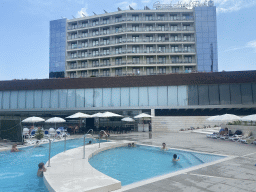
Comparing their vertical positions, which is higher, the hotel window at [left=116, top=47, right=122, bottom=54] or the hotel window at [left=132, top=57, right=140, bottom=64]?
the hotel window at [left=116, top=47, right=122, bottom=54]

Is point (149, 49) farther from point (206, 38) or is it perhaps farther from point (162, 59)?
Result: point (206, 38)

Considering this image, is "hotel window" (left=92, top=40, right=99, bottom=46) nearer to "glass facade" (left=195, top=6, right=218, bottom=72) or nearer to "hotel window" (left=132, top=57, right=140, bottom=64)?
"hotel window" (left=132, top=57, right=140, bottom=64)

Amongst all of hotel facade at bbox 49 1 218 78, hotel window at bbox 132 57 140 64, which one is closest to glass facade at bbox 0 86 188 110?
hotel facade at bbox 49 1 218 78

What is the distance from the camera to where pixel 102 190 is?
6492 millimetres

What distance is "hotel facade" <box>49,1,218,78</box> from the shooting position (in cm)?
5088

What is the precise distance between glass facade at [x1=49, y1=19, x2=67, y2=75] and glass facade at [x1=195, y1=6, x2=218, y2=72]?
3649 centimetres

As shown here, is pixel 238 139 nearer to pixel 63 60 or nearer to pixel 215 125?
pixel 215 125

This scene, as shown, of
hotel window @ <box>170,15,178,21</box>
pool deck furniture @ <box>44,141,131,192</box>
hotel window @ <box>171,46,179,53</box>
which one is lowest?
pool deck furniture @ <box>44,141,131,192</box>

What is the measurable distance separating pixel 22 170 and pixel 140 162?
6.63 metres

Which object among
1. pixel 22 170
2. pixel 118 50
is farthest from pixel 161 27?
pixel 22 170

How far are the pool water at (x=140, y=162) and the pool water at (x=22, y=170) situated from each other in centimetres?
310

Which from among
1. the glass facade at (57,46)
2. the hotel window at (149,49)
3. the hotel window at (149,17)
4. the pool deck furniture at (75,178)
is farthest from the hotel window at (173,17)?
the pool deck furniture at (75,178)

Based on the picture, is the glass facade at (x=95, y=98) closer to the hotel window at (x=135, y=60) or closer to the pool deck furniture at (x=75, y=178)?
the hotel window at (x=135, y=60)

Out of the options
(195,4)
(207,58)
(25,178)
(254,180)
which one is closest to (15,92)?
(25,178)
